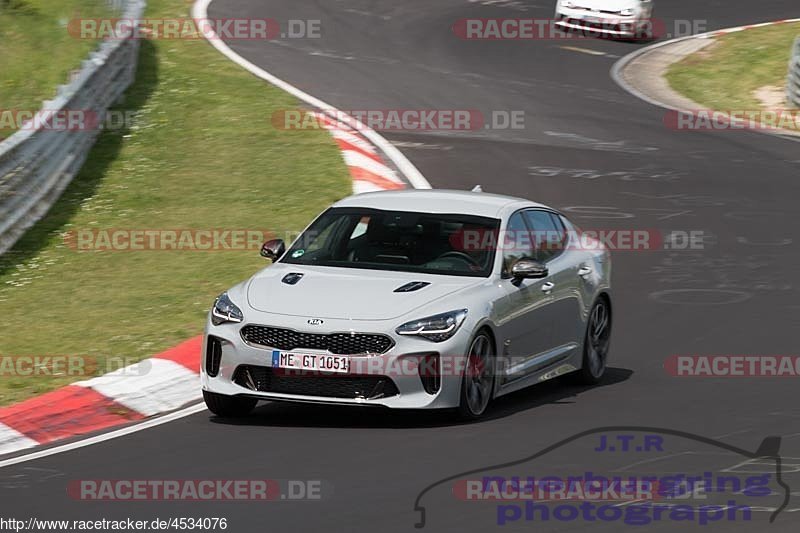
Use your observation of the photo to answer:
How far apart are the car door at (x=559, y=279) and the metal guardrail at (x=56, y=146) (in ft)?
20.0

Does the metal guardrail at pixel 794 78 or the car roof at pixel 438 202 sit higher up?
the car roof at pixel 438 202

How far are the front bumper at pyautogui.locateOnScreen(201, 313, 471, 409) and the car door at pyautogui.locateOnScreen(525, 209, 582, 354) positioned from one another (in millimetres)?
1608

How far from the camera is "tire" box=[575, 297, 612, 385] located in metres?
12.1

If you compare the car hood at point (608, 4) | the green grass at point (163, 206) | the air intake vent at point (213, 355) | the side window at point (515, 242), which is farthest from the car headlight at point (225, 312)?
the car hood at point (608, 4)

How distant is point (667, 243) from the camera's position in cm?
1764

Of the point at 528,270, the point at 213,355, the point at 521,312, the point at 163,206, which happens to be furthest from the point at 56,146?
the point at 528,270

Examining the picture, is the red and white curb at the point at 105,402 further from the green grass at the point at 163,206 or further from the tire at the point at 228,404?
the tire at the point at 228,404

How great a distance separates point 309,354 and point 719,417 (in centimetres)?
265

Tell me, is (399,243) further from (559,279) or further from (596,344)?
(596,344)

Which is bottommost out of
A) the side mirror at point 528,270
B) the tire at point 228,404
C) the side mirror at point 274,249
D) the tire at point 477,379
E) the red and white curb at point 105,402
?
the red and white curb at point 105,402

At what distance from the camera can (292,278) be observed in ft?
35.3

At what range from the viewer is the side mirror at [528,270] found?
35.6ft

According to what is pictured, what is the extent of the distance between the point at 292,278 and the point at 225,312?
21.6 inches

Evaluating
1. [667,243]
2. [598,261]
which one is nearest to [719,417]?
[598,261]
